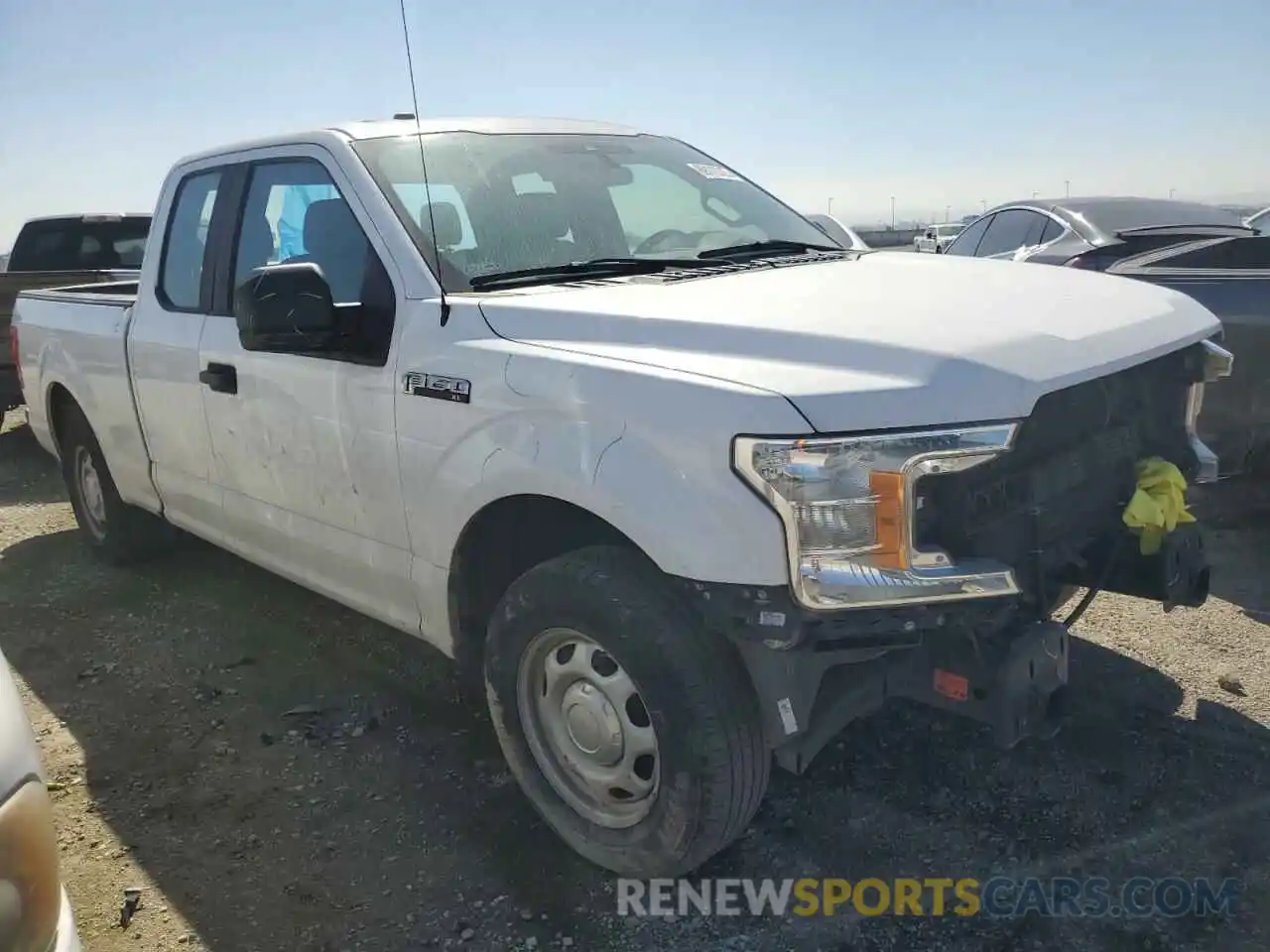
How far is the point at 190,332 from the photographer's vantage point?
4.14m

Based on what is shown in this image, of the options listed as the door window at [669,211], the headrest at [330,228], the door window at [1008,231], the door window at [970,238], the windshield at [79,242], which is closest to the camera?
the headrest at [330,228]

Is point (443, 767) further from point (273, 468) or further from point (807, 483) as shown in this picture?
point (807, 483)

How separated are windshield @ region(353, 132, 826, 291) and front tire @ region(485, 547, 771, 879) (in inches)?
40.5

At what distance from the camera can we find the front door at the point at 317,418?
3.16 meters

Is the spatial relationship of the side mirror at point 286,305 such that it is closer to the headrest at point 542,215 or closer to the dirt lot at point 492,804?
the headrest at point 542,215

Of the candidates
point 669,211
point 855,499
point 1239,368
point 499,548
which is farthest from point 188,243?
point 1239,368

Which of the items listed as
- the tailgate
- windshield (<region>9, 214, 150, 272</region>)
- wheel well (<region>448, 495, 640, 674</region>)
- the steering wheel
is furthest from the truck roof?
windshield (<region>9, 214, 150, 272</region>)

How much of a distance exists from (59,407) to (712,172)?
155 inches

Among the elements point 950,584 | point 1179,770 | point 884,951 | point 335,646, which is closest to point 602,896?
point 884,951

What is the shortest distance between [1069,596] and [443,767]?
1999 mm

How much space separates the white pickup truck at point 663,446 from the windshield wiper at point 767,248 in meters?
0.02

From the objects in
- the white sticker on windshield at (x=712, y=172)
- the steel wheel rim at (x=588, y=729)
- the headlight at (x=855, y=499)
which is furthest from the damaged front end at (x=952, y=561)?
the white sticker on windshield at (x=712, y=172)

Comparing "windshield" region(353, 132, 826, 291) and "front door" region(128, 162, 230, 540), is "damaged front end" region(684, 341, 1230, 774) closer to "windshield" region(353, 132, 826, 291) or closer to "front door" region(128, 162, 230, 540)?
"windshield" region(353, 132, 826, 291)

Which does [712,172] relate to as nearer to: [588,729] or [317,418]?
[317,418]
